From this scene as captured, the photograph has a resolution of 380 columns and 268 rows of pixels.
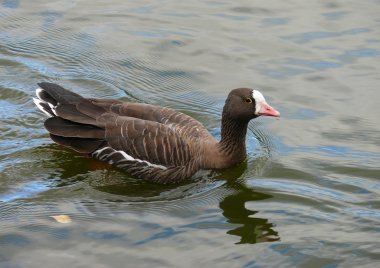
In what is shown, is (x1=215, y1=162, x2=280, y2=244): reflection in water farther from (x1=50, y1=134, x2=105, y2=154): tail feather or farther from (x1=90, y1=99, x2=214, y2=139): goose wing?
(x1=50, y1=134, x2=105, y2=154): tail feather

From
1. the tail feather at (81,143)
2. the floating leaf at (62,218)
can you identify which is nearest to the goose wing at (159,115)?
the tail feather at (81,143)

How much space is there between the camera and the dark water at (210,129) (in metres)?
8.07

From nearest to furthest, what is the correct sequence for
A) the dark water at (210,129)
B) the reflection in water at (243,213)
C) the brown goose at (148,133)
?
the dark water at (210,129)
the reflection in water at (243,213)
the brown goose at (148,133)

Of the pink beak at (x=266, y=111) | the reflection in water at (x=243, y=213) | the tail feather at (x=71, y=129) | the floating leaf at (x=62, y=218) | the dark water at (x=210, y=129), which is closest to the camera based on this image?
the dark water at (x=210, y=129)

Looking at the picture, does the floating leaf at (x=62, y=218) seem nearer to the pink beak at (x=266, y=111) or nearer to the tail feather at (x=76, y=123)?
the tail feather at (x=76, y=123)

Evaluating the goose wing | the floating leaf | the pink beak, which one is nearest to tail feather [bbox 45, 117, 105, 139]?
the goose wing

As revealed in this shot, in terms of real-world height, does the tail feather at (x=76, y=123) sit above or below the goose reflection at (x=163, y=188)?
above

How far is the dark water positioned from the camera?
8.07 m

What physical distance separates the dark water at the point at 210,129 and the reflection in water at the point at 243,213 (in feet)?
0.08

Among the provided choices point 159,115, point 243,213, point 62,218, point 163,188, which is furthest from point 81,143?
point 243,213

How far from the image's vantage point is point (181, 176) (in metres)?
9.52

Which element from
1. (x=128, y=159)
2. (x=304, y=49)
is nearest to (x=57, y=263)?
(x=128, y=159)

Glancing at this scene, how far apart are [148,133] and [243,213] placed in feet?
5.33

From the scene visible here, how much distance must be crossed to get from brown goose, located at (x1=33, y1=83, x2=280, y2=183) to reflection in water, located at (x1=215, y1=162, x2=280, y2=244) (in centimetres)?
25
